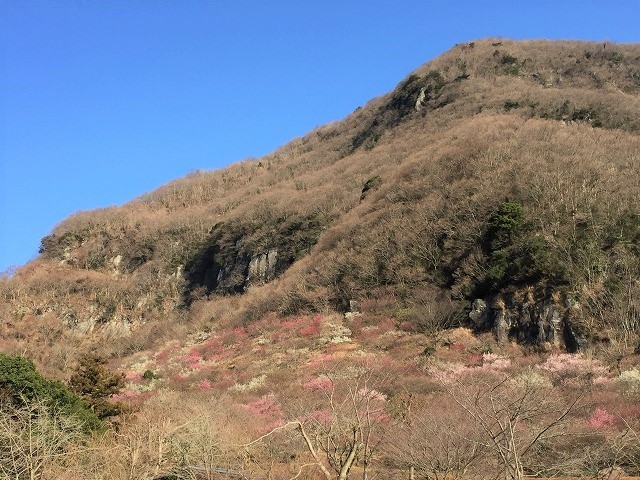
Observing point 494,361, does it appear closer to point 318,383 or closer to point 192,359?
point 318,383

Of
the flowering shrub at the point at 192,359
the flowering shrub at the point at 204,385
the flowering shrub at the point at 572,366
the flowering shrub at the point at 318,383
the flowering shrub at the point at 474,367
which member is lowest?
the flowering shrub at the point at 572,366

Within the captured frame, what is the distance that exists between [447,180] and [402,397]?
74.1 ft

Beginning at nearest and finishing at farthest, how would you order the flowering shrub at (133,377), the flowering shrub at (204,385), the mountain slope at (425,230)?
the mountain slope at (425,230) → the flowering shrub at (204,385) → the flowering shrub at (133,377)

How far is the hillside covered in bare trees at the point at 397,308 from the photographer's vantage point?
29.5ft

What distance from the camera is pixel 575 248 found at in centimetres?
2220

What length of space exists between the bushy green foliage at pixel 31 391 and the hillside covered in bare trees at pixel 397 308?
0.73ft

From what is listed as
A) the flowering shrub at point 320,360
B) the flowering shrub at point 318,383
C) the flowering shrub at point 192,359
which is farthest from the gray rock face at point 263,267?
the flowering shrub at point 318,383

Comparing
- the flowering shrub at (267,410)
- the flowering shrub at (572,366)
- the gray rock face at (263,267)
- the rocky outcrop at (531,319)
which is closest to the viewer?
the flowering shrub at (267,410)

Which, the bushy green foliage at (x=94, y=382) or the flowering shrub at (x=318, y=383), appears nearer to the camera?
the bushy green foliage at (x=94, y=382)

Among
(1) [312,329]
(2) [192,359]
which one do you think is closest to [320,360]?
(1) [312,329]

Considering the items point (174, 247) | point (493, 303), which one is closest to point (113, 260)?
point (174, 247)

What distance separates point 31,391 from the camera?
11.1m

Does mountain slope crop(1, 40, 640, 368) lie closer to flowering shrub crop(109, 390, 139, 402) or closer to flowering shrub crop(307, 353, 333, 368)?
flowering shrub crop(307, 353, 333, 368)

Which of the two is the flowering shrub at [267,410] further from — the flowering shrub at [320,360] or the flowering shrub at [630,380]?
the flowering shrub at [630,380]
